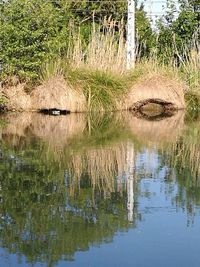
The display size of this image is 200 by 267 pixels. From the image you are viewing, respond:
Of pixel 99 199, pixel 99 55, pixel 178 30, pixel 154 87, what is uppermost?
pixel 178 30

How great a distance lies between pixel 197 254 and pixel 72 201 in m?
1.73

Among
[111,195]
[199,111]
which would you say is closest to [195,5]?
[199,111]

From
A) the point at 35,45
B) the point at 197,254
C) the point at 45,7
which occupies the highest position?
the point at 45,7

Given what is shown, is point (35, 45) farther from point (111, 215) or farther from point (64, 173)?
point (111, 215)

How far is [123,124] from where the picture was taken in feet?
40.1

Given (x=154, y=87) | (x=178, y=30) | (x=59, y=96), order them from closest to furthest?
(x=59, y=96)
(x=154, y=87)
(x=178, y=30)

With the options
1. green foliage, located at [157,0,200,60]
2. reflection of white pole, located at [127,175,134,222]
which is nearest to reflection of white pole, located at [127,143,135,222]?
reflection of white pole, located at [127,175,134,222]

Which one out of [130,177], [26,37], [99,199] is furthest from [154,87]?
[99,199]

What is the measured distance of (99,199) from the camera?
611 centimetres

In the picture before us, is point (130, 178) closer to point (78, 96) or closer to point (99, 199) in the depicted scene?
point (99, 199)

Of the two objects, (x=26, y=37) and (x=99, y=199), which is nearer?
(x=99, y=199)

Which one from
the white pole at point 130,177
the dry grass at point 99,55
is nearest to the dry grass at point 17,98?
the dry grass at point 99,55

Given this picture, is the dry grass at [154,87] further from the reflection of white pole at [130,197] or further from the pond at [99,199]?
the reflection of white pole at [130,197]

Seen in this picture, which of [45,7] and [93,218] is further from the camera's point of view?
[45,7]
